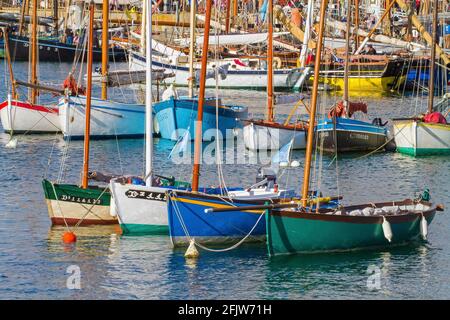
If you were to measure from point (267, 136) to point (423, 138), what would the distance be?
7.78m

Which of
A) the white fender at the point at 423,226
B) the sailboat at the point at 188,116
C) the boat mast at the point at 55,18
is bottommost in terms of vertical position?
the white fender at the point at 423,226

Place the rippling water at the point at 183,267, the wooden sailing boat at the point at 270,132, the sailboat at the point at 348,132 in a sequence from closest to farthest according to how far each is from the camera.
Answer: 1. the rippling water at the point at 183,267
2. the sailboat at the point at 348,132
3. the wooden sailing boat at the point at 270,132

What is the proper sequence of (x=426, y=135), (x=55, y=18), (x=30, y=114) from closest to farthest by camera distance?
1. (x=426, y=135)
2. (x=30, y=114)
3. (x=55, y=18)

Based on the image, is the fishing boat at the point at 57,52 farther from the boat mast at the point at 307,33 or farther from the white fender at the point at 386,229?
the white fender at the point at 386,229

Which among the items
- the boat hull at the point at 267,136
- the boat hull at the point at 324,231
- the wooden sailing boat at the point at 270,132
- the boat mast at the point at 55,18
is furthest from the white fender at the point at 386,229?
the boat mast at the point at 55,18

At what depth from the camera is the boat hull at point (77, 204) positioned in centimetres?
4103

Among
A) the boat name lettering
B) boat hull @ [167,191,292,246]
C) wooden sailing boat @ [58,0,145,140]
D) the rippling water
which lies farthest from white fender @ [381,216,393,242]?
wooden sailing boat @ [58,0,145,140]

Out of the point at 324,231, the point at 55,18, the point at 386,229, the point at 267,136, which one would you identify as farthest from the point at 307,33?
the point at 324,231

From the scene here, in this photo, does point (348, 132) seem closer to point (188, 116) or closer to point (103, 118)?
point (188, 116)

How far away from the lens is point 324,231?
121 ft

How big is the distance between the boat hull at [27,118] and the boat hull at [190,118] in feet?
20.4

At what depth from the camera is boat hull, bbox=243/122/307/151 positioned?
6094 cm

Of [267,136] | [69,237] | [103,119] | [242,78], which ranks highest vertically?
[242,78]

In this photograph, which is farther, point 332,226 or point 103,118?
point 103,118
